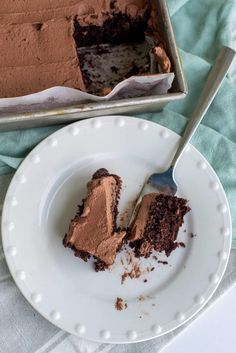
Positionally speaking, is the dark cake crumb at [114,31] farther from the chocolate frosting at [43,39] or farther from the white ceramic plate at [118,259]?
the white ceramic plate at [118,259]

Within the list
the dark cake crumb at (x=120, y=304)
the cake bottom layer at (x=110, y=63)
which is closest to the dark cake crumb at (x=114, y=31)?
the cake bottom layer at (x=110, y=63)

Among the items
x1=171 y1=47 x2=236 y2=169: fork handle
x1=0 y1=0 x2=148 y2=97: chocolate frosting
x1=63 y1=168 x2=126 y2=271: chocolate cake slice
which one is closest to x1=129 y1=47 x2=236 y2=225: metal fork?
x1=171 y1=47 x2=236 y2=169: fork handle

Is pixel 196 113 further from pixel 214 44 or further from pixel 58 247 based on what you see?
pixel 58 247

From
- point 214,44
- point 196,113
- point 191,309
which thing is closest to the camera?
point 191,309

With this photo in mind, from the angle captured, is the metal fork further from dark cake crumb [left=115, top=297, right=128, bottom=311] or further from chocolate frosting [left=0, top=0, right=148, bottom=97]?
chocolate frosting [left=0, top=0, right=148, bottom=97]

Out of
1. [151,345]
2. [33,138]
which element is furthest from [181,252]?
[33,138]

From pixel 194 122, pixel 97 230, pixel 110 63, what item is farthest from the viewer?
pixel 110 63

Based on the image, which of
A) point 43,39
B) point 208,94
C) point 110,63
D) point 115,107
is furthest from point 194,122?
point 43,39

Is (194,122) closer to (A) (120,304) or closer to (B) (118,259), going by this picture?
(B) (118,259)
